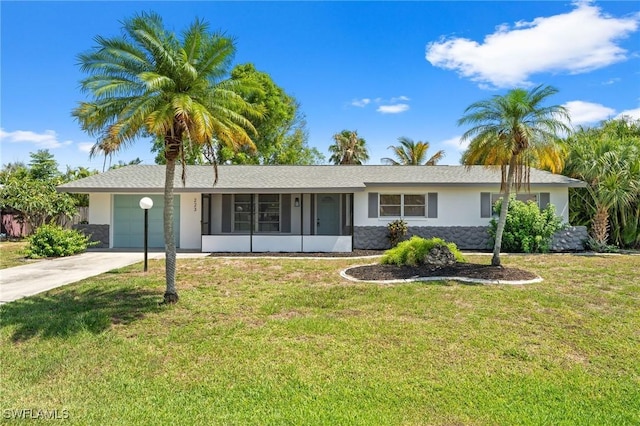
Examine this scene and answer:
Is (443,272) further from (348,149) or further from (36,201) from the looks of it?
(348,149)

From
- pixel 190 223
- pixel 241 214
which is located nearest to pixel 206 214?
pixel 190 223

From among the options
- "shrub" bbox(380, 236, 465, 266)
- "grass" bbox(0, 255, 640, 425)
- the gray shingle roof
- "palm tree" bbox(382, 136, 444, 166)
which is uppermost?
"palm tree" bbox(382, 136, 444, 166)

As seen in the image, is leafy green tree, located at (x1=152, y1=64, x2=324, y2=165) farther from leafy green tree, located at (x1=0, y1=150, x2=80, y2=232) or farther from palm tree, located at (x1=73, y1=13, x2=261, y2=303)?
palm tree, located at (x1=73, y1=13, x2=261, y2=303)

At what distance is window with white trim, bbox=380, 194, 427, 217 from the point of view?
1551 cm

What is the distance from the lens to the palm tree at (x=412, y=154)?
3228cm

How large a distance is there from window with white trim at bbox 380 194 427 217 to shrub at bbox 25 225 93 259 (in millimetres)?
12161

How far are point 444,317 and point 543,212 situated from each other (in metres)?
10.9

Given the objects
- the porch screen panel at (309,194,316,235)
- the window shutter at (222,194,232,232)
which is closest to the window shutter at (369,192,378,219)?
the porch screen panel at (309,194,316,235)

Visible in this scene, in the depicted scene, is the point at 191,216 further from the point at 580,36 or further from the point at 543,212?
the point at 580,36

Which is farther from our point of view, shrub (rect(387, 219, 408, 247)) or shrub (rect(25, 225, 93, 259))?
shrub (rect(387, 219, 408, 247))

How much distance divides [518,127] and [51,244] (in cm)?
1569

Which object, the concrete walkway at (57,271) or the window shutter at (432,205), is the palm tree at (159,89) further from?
the window shutter at (432,205)

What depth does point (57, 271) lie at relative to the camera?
1034cm

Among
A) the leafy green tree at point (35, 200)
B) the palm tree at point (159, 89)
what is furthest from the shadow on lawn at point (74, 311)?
the leafy green tree at point (35, 200)
